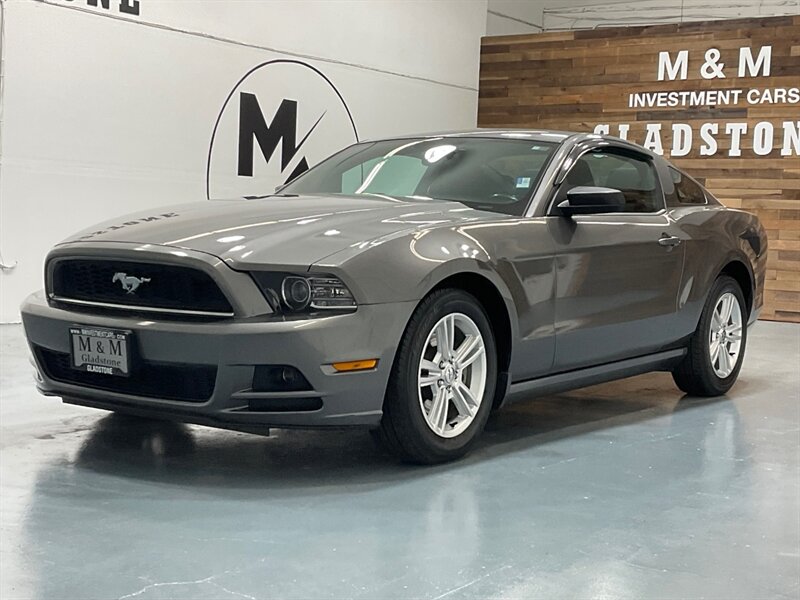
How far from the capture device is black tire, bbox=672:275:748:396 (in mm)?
5230

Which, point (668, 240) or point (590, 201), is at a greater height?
point (590, 201)

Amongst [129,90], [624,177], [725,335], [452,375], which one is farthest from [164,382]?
[129,90]

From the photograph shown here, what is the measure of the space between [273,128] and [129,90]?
1.75m

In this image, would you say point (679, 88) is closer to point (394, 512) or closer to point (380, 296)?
point (380, 296)

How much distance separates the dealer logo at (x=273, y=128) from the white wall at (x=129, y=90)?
0.07 meters

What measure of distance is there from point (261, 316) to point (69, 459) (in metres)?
0.94

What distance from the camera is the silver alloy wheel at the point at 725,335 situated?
5.39 metres

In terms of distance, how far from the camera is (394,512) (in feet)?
10.4

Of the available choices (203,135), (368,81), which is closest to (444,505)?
(203,135)

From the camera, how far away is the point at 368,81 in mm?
10852

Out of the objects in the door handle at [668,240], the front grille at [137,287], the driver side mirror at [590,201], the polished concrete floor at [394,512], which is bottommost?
the polished concrete floor at [394,512]

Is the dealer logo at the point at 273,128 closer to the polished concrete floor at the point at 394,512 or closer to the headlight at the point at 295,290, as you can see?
the polished concrete floor at the point at 394,512

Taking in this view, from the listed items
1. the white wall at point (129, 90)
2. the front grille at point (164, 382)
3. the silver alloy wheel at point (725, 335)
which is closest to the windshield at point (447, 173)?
the front grille at point (164, 382)

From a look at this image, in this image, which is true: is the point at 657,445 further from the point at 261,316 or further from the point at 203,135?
the point at 203,135
